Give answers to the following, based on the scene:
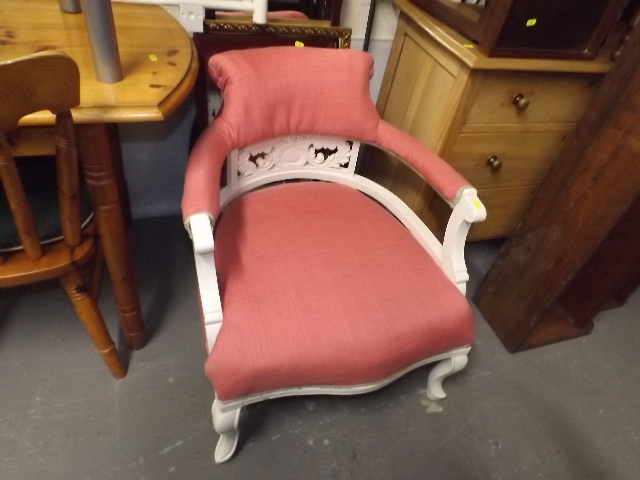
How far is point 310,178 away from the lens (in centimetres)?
121

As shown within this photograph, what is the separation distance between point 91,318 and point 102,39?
612 millimetres

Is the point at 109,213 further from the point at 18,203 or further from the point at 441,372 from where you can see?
the point at 441,372

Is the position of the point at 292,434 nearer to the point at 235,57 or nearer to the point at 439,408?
the point at 439,408

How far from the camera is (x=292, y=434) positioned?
1135mm

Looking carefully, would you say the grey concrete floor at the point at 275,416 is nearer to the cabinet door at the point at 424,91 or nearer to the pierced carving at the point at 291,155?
the pierced carving at the point at 291,155

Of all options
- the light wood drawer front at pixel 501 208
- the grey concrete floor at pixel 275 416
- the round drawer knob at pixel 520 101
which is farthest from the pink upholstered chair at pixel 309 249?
the light wood drawer front at pixel 501 208

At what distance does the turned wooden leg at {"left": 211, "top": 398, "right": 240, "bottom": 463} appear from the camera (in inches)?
35.1

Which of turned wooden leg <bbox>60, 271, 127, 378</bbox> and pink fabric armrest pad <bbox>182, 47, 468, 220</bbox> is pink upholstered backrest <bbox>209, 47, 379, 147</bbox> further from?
turned wooden leg <bbox>60, 271, 127, 378</bbox>

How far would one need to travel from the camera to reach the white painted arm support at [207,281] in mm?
763

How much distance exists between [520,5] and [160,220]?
1293 millimetres

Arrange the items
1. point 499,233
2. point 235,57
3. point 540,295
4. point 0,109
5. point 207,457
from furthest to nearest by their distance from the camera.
Answer: point 499,233 < point 540,295 < point 207,457 < point 235,57 < point 0,109

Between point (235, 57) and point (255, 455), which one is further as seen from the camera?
point (255, 455)

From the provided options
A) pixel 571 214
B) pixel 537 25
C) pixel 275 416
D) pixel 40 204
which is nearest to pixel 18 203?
pixel 40 204

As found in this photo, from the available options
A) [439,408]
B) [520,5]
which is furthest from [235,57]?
[439,408]
